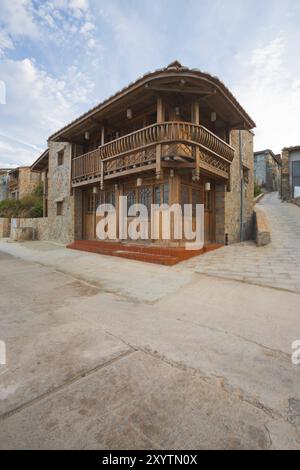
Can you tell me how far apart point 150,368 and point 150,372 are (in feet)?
0.21

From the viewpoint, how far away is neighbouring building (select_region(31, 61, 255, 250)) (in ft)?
24.0

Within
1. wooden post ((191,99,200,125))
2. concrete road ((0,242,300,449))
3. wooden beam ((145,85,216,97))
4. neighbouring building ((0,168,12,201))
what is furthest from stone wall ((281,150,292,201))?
neighbouring building ((0,168,12,201))

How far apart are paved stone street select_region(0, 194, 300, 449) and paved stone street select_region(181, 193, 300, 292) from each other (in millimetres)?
351

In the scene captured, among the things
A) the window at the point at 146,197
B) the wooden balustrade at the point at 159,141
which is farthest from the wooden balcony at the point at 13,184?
the window at the point at 146,197

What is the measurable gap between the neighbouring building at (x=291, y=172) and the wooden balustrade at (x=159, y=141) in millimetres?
12034

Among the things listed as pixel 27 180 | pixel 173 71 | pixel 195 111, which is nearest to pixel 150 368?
pixel 173 71

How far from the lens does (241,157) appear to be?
1157cm

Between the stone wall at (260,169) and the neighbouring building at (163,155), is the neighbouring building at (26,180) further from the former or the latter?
the stone wall at (260,169)

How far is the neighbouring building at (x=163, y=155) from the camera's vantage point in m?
7.30

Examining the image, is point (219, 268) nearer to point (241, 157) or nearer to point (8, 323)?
point (8, 323)

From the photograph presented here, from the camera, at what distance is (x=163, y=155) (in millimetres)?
7270

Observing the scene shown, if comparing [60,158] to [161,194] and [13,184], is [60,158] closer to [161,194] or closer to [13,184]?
[161,194]

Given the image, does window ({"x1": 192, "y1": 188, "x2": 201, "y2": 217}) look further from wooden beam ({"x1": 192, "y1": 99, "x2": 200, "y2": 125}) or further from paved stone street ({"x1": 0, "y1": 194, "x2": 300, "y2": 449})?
paved stone street ({"x1": 0, "y1": 194, "x2": 300, "y2": 449})

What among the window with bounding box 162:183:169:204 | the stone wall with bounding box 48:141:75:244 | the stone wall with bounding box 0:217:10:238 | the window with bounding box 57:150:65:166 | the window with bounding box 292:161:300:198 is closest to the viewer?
the window with bounding box 162:183:169:204
